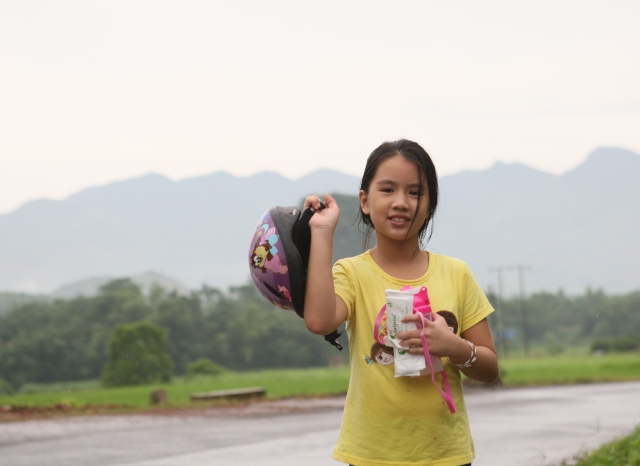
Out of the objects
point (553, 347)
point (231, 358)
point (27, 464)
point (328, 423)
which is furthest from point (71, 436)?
point (553, 347)

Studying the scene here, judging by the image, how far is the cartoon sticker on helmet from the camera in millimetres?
3082

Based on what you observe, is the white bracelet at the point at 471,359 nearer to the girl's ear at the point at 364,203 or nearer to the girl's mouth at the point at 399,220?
the girl's mouth at the point at 399,220

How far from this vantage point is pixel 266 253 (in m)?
3.15

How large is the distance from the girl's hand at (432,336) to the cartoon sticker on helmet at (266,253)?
1.40 ft

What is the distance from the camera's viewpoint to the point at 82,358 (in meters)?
64.2

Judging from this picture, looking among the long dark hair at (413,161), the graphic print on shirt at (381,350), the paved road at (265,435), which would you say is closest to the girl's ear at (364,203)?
the long dark hair at (413,161)

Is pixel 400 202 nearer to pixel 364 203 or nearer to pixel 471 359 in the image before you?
pixel 364 203

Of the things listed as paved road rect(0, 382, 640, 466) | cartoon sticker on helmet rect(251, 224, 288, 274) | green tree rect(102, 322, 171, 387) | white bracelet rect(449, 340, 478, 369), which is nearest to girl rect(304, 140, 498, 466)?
white bracelet rect(449, 340, 478, 369)

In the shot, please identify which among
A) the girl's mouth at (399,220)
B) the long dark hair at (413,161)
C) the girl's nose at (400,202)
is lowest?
the girl's mouth at (399,220)

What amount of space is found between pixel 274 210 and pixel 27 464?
7359mm

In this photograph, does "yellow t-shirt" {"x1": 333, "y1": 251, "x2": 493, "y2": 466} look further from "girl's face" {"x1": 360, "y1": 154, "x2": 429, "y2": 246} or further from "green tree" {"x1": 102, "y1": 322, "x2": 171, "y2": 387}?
"green tree" {"x1": 102, "y1": 322, "x2": 171, "y2": 387}

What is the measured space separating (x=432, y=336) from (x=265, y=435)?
9467 millimetres

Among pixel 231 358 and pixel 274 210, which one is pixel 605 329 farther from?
pixel 274 210

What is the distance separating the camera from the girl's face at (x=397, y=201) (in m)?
3.10
